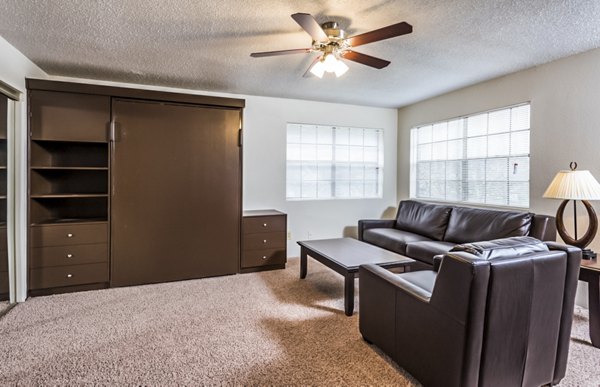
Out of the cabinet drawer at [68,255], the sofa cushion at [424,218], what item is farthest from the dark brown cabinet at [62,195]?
the sofa cushion at [424,218]

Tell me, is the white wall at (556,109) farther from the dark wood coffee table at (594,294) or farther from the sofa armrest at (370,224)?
the sofa armrest at (370,224)

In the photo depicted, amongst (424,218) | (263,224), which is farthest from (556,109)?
(263,224)

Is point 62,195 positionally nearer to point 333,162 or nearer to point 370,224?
point 333,162

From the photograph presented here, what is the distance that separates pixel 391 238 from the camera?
400 cm

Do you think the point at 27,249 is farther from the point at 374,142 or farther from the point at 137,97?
the point at 374,142

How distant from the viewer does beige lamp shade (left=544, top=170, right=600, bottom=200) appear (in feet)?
8.13

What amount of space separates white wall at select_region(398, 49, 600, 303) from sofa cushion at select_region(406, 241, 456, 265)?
102 centimetres

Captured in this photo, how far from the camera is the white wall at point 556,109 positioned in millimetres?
2883

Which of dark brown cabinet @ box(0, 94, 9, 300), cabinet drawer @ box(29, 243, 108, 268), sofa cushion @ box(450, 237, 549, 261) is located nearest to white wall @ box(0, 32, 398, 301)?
dark brown cabinet @ box(0, 94, 9, 300)

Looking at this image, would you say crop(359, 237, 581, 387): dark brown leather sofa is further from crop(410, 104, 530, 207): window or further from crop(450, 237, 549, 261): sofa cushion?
crop(410, 104, 530, 207): window

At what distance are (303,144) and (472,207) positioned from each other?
2.44m

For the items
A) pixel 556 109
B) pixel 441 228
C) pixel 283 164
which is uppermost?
pixel 556 109

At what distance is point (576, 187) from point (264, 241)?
10.1 ft

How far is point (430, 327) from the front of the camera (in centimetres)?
166
